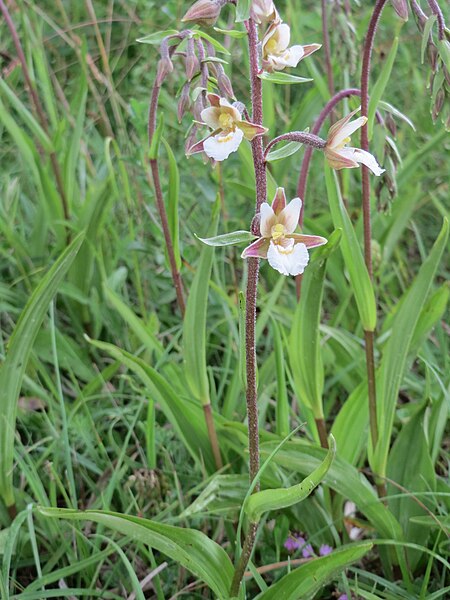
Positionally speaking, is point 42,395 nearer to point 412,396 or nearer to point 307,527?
point 307,527

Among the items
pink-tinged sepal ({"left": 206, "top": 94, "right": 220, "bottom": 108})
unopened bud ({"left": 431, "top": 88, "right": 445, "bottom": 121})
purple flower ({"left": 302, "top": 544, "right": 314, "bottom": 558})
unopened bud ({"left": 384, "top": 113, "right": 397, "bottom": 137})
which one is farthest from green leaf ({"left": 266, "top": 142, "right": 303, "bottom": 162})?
purple flower ({"left": 302, "top": 544, "right": 314, "bottom": 558})

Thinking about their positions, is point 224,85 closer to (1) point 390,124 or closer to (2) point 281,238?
(2) point 281,238

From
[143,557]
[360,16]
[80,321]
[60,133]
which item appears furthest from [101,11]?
[143,557]

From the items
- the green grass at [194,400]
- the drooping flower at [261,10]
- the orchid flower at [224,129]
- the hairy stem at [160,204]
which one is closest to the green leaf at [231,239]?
the orchid flower at [224,129]

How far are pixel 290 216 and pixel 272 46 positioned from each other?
289mm

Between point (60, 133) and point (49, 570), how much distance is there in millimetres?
1508

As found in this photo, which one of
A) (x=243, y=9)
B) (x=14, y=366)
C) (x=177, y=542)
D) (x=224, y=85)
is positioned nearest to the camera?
(x=243, y=9)

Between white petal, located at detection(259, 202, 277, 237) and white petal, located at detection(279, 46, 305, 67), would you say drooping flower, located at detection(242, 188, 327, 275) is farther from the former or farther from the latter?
white petal, located at detection(279, 46, 305, 67)

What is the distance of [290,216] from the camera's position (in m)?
1.15

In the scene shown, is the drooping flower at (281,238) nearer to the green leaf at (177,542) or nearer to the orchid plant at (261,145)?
the orchid plant at (261,145)

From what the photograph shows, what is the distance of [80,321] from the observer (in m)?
2.54

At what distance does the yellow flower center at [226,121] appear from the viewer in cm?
114

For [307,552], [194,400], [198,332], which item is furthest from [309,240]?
[307,552]

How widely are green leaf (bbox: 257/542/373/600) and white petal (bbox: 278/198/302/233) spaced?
1.96ft
